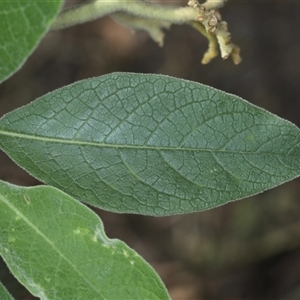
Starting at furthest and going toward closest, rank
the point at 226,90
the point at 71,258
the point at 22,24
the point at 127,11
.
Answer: the point at 226,90 < the point at 127,11 < the point at 71,258 < the point at 22,24

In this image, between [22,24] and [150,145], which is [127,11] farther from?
[22,24]

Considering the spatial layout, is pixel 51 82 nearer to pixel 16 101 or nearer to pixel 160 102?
pixel 16 101

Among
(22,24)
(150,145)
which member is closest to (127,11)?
(150,145)

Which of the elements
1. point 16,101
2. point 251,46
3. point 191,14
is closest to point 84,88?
point 191,14

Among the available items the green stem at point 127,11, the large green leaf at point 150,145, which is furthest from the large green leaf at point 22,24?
the green stem at point 127,11

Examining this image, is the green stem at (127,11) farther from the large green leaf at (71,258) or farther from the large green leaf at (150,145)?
the large green leaf at (71,258)
